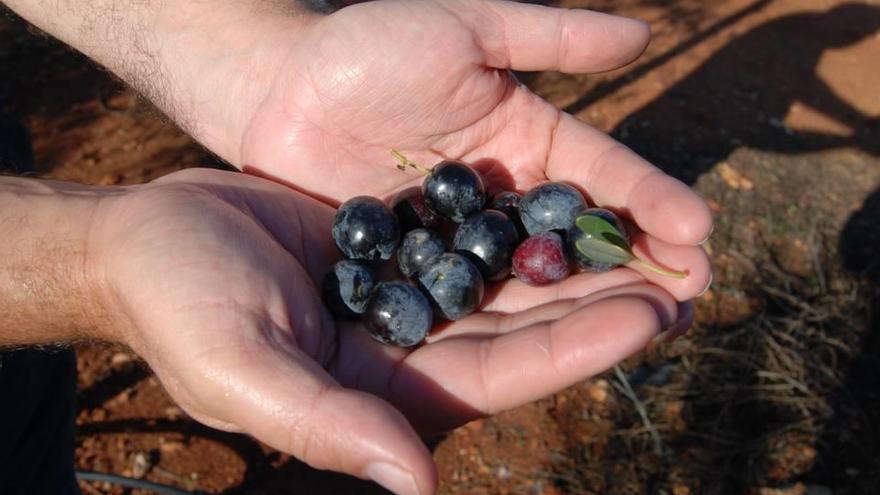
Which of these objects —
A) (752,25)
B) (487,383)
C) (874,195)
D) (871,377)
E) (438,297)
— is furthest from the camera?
(752,25)

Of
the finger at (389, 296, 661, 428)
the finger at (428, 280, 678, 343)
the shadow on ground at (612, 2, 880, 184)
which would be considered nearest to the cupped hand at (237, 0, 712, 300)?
the finger at (428, 280, 678, 343)

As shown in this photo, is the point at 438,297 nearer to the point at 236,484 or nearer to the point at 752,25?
the point at 236,484

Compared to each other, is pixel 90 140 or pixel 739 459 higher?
pixel 90 140

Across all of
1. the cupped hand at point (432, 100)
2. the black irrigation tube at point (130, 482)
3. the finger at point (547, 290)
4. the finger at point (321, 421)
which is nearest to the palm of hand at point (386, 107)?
the cupped hand at point (432, 100)

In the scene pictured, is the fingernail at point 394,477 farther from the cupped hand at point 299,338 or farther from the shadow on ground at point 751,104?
the shadow on ground at point 751,104

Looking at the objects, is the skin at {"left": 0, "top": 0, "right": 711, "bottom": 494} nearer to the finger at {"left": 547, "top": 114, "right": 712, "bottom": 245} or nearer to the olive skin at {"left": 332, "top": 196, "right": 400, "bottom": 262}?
the finger at {"left": 547, "top": 114, "right": 712, "bottom": 245}

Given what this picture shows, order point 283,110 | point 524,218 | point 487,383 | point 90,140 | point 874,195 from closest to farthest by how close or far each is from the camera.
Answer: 1. point 487,383
2. point 524,218
3. point 283,110
4. point 874,195
5. point 90,140

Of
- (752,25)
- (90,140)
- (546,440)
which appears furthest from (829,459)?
(90,140)

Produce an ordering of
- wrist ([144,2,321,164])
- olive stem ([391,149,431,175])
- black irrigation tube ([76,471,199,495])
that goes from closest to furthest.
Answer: olive stem ([391,149,431,175])
wrist ([144,2,321,164])
black irrigation tube ([76,471,199,495])
